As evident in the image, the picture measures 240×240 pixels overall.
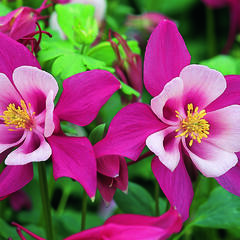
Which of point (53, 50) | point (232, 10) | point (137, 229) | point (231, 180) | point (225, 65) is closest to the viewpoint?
point (137, 229)

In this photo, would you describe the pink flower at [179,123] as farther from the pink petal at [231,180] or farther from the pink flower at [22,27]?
the pink flower at [22,27]

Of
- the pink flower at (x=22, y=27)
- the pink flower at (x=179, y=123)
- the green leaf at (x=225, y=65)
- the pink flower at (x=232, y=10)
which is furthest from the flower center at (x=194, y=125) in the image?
the pink flower at (x=232, y=10)

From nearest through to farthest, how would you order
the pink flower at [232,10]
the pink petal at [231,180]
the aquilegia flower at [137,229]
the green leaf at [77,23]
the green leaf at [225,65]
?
the aquilegia flower at [137,229] < the pink petal at [231,180] < the green leaf at [77,23] < the green leaf at [225,65] < the pink flower at [232,10]

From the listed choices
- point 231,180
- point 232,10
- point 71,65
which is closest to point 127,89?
point 71,65

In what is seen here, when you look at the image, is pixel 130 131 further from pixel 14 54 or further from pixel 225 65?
pixel 225 65

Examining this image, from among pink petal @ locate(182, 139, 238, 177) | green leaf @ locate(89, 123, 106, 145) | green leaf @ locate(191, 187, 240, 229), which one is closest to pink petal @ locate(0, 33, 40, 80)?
green leaf @ locate(89, 123, 106, 145)

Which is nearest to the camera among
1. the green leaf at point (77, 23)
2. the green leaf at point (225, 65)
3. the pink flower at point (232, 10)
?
the green leaf at point (77, 23)
